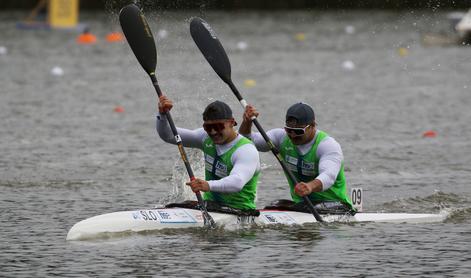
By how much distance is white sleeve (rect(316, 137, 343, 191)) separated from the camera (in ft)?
44.4

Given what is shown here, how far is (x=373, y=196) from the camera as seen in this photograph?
667 inches

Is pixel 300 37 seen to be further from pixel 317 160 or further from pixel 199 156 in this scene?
pixel 317 160

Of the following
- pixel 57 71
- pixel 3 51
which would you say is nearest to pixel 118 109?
pixel 57 71

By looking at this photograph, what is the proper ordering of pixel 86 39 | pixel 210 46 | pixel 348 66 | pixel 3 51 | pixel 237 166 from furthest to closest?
pixel 86 39 < pixel 3 51 < pixel 348 66 < pixel 210 46 < pixel 237 166

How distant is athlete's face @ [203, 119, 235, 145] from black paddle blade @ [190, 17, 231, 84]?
2382 millimetres

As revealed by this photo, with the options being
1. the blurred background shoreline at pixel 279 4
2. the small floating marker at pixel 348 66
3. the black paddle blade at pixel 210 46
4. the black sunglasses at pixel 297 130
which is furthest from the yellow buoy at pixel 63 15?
the black sunglasses at pixel 297 130

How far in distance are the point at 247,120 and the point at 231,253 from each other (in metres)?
1.93

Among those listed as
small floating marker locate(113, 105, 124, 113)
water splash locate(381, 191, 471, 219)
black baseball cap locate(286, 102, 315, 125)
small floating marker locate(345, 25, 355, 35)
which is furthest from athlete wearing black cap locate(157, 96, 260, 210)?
small floating marker locate(345, 25, 355, 35)

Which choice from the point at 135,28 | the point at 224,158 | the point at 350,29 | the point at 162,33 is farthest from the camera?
the point at 350,29

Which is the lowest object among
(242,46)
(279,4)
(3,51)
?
(3,51)

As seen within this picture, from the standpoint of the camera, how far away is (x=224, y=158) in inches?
528

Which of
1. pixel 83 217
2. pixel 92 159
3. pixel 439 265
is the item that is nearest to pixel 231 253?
pixel 439 265

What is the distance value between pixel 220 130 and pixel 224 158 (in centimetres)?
37

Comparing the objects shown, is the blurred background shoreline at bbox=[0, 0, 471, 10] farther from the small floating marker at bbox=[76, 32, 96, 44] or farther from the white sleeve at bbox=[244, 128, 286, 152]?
the white sleeve at bbox=[244, 128, 286, 152]
